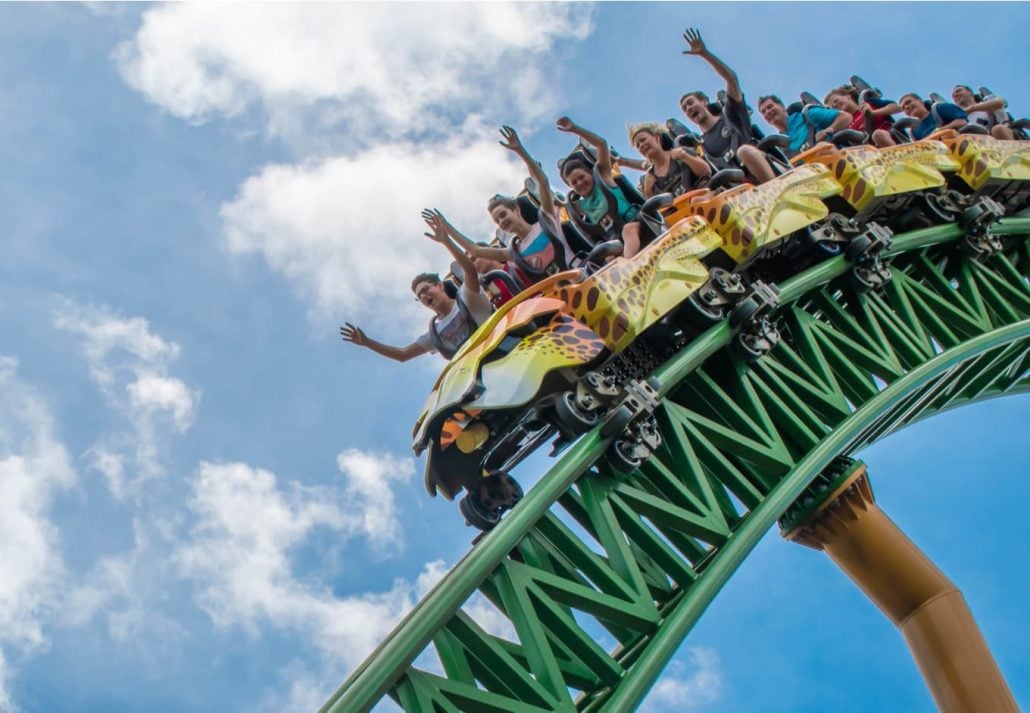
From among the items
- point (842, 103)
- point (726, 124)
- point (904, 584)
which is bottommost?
point (904, 584)

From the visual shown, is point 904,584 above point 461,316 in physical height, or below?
below

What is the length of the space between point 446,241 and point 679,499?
1693mm

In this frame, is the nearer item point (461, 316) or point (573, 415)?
point (573, 415)

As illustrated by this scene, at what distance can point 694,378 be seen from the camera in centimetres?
583

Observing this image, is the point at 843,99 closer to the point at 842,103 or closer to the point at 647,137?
the point at 842,103

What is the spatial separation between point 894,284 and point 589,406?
306 cm

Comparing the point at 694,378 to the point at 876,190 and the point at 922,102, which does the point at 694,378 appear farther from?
the point at 922,102

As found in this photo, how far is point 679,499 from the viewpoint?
5.19 meters

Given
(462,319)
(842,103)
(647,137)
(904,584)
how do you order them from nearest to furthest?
(462,319)
(904,584)
(647,137)
(842,103)

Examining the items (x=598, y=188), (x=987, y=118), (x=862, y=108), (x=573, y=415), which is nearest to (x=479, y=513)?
(x=573, y=415)

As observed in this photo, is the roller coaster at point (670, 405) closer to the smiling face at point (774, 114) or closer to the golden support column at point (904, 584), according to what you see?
the golden support column at point (904, 584)

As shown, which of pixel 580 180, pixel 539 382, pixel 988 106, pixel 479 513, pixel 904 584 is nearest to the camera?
pixel 539 382

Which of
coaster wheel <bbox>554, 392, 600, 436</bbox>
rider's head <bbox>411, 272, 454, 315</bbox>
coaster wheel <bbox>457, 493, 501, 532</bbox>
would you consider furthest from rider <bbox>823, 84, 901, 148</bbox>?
coaster wheel <bbox>457, 493, 501, 532</bbox>

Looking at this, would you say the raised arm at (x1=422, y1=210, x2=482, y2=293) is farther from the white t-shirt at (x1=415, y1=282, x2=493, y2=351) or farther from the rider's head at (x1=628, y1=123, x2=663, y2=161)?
the rider's head at (x1=628, y1=123, x2=663, y2=161)
